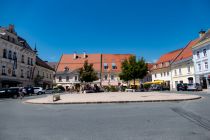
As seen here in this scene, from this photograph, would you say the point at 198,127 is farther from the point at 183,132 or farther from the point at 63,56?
the point at 63,56

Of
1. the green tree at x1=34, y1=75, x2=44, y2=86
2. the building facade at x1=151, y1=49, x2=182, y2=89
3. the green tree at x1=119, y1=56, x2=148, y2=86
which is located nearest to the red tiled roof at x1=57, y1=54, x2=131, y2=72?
the building facade at x1=151, y1=49, x2=182, y2=89

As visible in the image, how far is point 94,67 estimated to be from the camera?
7388 centimetres

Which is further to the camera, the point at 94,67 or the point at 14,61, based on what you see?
the point at 94,67

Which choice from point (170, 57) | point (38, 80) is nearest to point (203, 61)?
point (170, 57)

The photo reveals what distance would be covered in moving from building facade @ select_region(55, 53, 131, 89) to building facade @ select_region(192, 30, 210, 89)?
27.6m

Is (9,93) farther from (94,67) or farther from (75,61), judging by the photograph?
(75,61)

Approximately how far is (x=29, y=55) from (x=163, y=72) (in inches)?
1505

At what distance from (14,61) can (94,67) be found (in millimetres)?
31267

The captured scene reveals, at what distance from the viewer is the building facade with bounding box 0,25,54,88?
143 ft

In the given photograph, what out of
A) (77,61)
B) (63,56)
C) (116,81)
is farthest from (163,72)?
(63,56)

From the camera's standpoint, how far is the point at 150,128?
7941mm

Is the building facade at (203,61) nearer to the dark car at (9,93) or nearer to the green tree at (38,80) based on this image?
the dark car at (9,93)

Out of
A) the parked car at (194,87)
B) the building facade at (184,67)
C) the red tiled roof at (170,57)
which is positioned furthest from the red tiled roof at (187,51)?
the parked car at (194,87)

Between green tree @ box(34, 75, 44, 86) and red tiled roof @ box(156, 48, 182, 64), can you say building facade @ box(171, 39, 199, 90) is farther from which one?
green tree @ box(34, 75, 44, 86)
